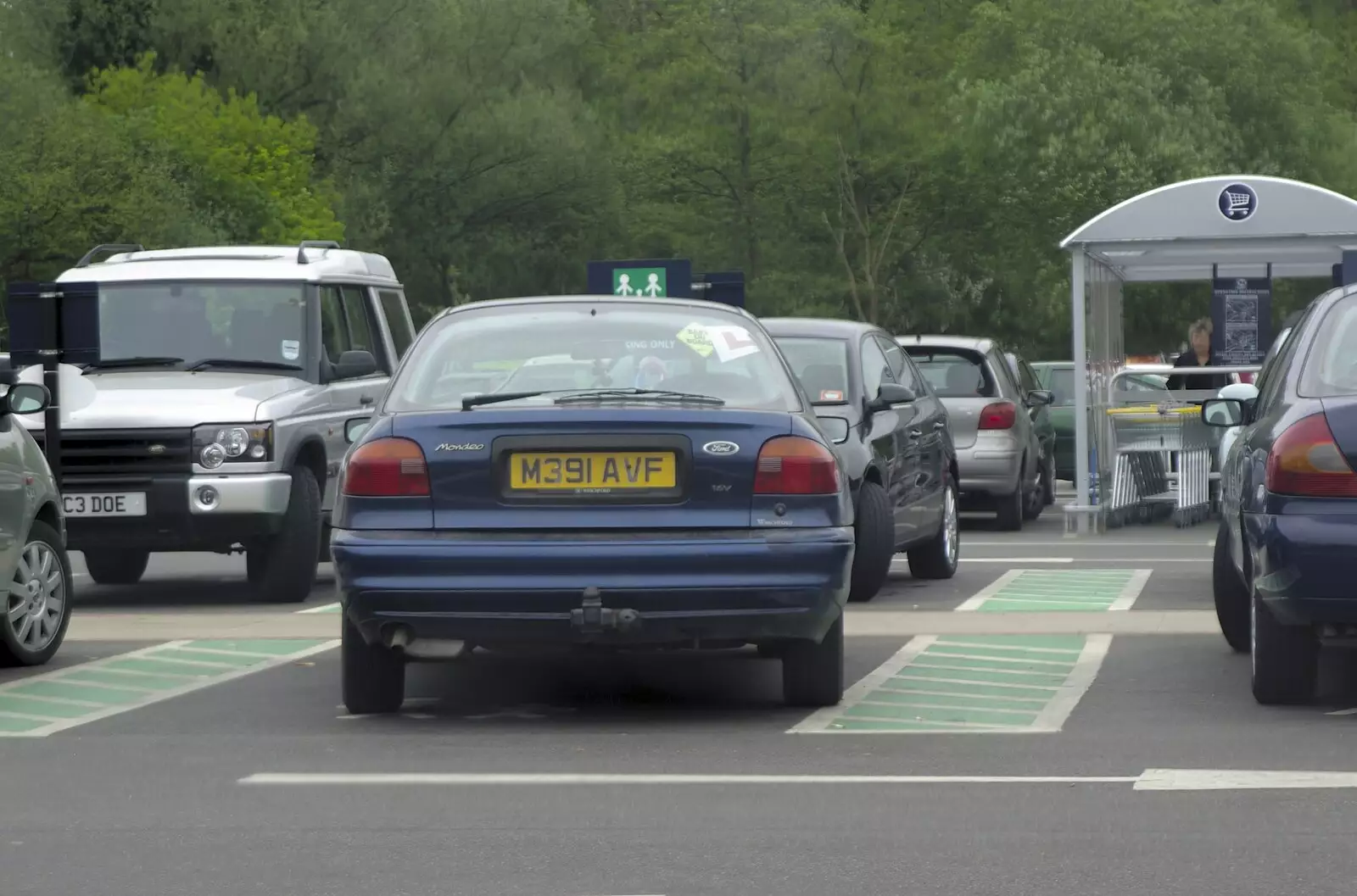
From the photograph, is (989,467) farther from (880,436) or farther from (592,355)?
(592,355)

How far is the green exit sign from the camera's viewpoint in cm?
2355

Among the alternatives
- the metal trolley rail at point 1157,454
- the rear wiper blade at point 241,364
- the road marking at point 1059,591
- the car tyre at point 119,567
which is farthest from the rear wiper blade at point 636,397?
the metal trolley rail at point 1157,454

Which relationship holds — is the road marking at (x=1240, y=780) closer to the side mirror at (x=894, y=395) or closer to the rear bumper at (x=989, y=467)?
the side mirror at (x=894, y=395)

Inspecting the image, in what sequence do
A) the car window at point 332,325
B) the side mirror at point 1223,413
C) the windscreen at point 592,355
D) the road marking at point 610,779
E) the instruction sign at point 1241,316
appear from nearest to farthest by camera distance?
the road marking at point 610,779, the windscreen at point 592,355, the side mirror at point 1223,413, the car window at point 332,325, the instruction sign at point 1241,316

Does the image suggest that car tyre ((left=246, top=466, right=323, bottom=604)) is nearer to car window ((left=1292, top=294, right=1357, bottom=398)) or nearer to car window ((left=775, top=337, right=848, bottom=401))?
car window ((left=775, top=337, right=848, bottom=401))

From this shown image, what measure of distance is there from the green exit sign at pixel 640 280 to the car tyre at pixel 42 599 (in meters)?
12.7

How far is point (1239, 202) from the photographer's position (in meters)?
19.7

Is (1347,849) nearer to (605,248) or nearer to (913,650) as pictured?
(913,650)

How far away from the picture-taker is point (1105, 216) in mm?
20094

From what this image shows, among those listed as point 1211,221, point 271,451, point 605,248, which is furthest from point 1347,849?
point 605,248

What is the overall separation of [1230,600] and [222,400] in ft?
19.3

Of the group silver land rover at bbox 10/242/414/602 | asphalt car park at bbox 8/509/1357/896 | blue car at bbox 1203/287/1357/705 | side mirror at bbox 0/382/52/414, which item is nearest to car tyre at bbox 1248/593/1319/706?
blue car at bbox 1203/287/1357/705

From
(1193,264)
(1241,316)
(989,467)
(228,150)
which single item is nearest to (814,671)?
(989,467)

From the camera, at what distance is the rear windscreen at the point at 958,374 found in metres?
20.8
